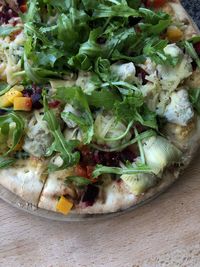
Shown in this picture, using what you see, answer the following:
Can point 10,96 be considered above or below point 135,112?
below

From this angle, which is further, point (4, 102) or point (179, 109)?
point (4, 102)

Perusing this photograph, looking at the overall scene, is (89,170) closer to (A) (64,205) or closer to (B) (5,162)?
(A) (64,205)

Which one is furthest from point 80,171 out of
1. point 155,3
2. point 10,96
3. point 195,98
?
point 155,3

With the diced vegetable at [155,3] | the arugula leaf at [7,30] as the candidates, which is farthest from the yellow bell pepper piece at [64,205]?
the diced vegetable at [155,3]

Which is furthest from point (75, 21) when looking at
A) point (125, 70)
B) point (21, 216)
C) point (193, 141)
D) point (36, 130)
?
point (21, 216)

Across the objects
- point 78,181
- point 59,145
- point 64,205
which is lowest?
point 64,205

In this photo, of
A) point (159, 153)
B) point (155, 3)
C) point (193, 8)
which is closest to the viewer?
point (159, 153)

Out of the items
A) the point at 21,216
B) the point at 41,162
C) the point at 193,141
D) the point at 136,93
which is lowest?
the point at 21,216

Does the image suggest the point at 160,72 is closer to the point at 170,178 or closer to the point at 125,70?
the point at 125,70
